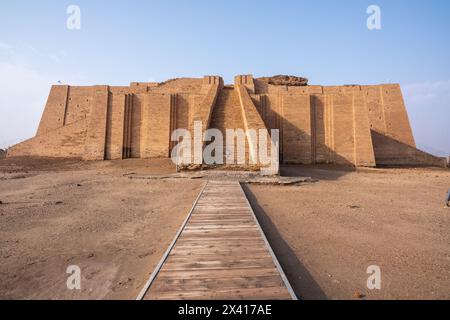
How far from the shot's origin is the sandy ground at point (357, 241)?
229 centimetres

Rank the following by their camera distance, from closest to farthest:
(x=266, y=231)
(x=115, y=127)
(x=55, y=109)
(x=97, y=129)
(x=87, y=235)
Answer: (x=87, y=235), (x=266, y=231), (x=97, y=129), (x=115, y=127), (x=55, y=109)

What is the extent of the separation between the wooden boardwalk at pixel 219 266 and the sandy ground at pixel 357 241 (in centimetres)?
34

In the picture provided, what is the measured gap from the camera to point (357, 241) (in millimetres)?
3438

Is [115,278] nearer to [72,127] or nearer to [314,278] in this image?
[314,278]

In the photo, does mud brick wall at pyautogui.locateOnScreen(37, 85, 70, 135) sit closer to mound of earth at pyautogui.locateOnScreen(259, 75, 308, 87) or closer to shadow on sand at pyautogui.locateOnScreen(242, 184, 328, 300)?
mound of earth at pyautogui.locateOnScreen(259, 75, 308, 87)

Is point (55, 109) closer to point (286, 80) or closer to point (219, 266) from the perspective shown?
point (286, 80)

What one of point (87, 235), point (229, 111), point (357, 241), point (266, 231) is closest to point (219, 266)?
point (266, 231)

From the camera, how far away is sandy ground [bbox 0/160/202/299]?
2.35 meters

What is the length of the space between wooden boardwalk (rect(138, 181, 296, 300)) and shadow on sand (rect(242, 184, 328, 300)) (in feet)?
0.87

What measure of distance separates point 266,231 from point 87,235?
8.85ft

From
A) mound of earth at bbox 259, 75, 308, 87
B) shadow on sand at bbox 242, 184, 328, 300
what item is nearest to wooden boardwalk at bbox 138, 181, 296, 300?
shadow on sand at bbox 242, 184, 328, 300

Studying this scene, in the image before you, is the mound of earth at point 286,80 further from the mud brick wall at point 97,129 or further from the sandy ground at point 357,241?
the sandy ground at point 357,241

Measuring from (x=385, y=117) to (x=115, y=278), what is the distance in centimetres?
2367

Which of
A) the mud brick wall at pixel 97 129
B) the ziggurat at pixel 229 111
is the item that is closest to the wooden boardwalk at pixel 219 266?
the ziggurat at pixel 229 111
